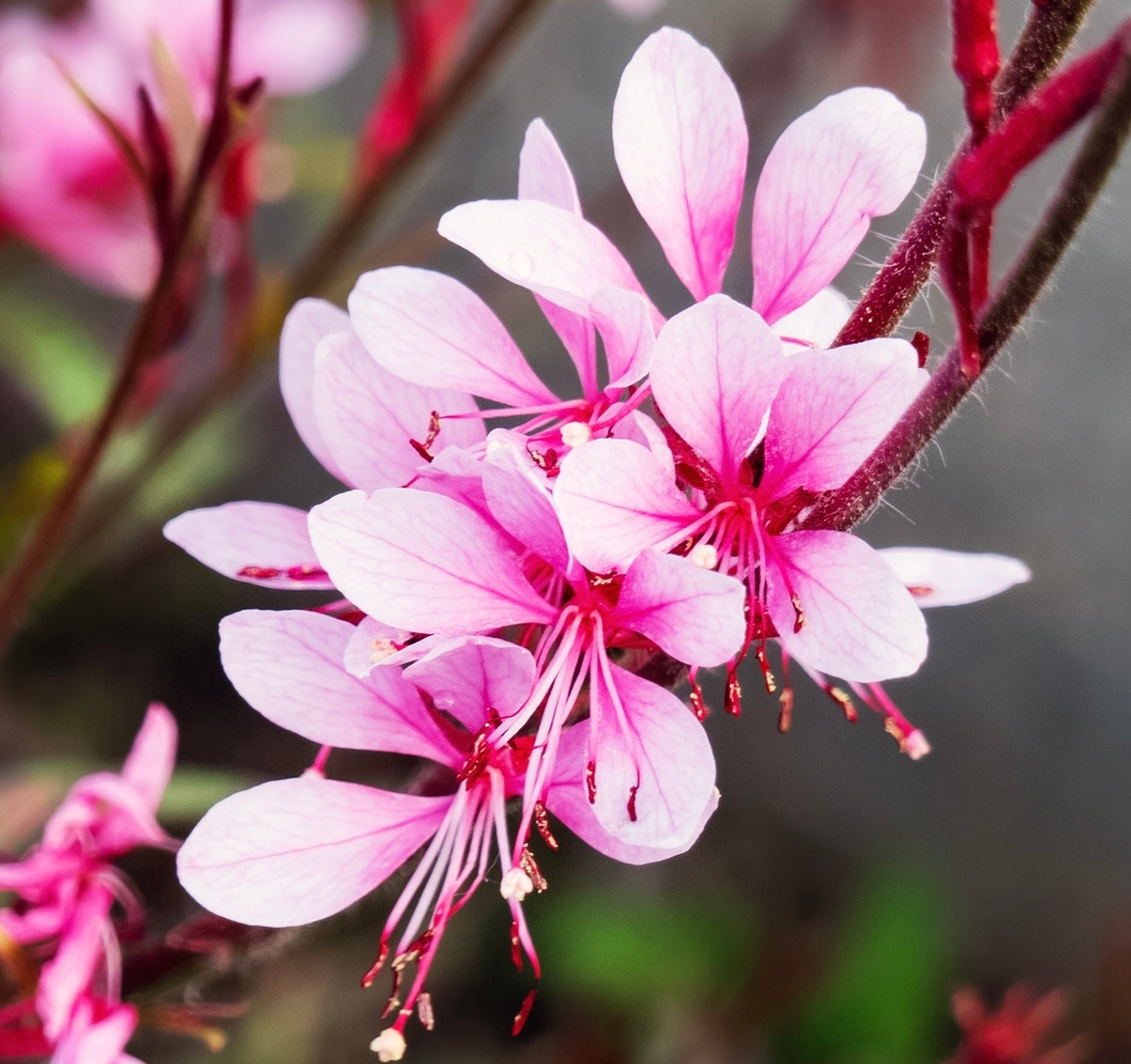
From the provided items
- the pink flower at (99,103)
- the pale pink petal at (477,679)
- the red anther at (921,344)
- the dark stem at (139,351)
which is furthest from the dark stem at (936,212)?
the pink flower at (99,103)

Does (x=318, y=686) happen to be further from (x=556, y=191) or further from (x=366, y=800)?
(x=556, y=191)

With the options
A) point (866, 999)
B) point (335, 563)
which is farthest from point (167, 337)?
point (866, 999)

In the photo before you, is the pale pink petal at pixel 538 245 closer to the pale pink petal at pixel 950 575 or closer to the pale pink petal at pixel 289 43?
the pale pink petal at pixel 950 575

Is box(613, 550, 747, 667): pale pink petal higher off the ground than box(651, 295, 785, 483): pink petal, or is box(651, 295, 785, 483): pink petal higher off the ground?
box(651, 295, 785, 483): pink petal

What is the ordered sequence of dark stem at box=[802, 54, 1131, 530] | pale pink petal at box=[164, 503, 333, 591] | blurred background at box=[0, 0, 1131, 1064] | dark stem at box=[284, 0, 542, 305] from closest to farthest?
1. dark stem at box=[802, 54, 1131, 530]
2. pale pink petal at box=[164, 503, 333, 591]
3. dark stem at box=[284, 0, 542, 305]
4. blurred background at box=[0, 0, 1131, 1064]

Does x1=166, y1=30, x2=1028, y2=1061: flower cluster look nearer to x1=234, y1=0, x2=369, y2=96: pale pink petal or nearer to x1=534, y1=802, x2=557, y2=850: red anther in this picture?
x1=534, y1=802, x2=557, y2=850: red anther

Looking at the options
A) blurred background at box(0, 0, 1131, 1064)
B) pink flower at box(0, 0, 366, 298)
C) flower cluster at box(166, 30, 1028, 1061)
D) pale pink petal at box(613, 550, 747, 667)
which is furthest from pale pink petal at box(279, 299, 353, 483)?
blurred background at box(0, 0, 1131, 1064)

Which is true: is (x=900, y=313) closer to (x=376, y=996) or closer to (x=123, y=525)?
(x=123, y=525)

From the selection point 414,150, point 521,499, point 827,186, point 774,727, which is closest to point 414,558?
point 521,499
